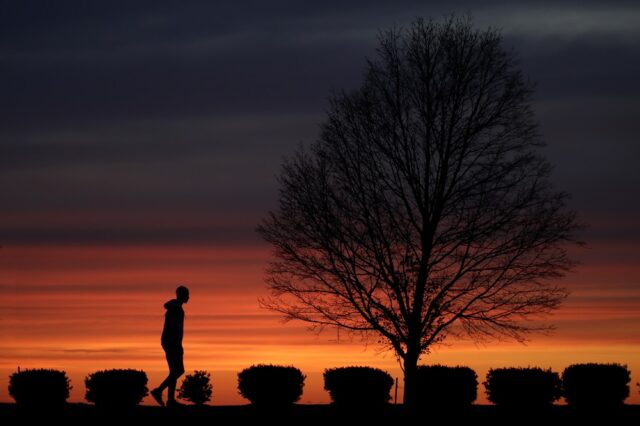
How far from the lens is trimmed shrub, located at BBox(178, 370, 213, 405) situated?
26.9 metres

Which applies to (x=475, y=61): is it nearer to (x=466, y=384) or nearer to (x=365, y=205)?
(x=365, y=205)

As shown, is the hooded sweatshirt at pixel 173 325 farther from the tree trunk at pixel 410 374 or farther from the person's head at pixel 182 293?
the tree trunk at pixel 410 374

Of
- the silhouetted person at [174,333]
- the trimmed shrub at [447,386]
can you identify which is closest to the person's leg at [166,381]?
the silhouetted person at [174,333]

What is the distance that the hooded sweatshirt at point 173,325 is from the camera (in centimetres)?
2236

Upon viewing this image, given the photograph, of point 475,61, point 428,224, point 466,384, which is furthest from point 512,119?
point 466,384

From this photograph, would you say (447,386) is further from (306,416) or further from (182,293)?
(182,293)

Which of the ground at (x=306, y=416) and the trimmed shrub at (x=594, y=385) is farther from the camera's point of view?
the trimmed shrub at (x=594, y=385)

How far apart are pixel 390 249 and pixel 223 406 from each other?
7.26 meters

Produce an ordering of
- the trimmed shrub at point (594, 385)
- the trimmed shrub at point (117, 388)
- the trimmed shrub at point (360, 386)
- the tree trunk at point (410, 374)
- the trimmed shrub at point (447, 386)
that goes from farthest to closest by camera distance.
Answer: the tree trunk at point (410, 374) < the trimmed shrub at point (594, 385) < the trimmed shrub at point (447, 386) < the trimmed shrub at point (360, 386) < the trimmed shrub at point (117, 388)

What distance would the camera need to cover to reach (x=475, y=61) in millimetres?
31422

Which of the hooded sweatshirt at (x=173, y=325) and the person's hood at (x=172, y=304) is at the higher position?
the person's hood at (x=172, y=304)

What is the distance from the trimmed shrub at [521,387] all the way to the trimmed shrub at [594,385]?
1.74ft

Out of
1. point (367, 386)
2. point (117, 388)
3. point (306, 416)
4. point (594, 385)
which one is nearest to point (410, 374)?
point (367, 386)

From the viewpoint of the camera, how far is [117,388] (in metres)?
24.9
